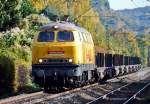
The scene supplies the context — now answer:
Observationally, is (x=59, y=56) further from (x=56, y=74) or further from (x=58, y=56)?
(x=56, y=74)

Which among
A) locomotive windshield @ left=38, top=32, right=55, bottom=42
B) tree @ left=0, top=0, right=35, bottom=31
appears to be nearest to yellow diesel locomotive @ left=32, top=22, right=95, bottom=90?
locomotive windshield @ left=38, top=32, right=55, bottom=42

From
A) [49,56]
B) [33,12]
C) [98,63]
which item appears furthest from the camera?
[33,12]

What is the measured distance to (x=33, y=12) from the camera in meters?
46.1

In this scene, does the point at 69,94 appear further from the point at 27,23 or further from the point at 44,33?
the point at 27,23

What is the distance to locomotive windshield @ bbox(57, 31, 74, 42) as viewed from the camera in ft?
81.4

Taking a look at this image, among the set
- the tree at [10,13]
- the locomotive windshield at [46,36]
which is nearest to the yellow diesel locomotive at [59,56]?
the locomotive windshield at [46,36]

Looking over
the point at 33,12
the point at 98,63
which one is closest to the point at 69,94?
the point at 98,63

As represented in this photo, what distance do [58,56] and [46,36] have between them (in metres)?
1.44

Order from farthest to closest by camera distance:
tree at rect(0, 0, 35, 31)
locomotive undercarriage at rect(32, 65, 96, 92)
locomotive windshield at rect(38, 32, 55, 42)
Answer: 1. tree at rect(0, 0, 35, 31)
2. locomotive windshield at rect(38, 32, 55, 42)
3. locomotive undercarriage at rect(32, 65, 96, 92)

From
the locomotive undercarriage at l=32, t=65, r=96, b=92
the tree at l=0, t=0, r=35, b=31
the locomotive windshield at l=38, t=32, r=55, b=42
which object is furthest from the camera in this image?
the tree at l=0, t=0, r=35, b=31

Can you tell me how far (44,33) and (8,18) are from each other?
12.4 meters

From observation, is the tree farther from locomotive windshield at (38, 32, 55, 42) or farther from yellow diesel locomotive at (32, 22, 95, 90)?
yellow diesel locomotive at (32, 22, 95, 90)

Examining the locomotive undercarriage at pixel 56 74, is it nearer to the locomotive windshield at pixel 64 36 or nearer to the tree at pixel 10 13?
the locomotive windshield at pixel 64 36

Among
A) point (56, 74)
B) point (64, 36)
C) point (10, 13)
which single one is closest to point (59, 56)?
point (56, 74)
